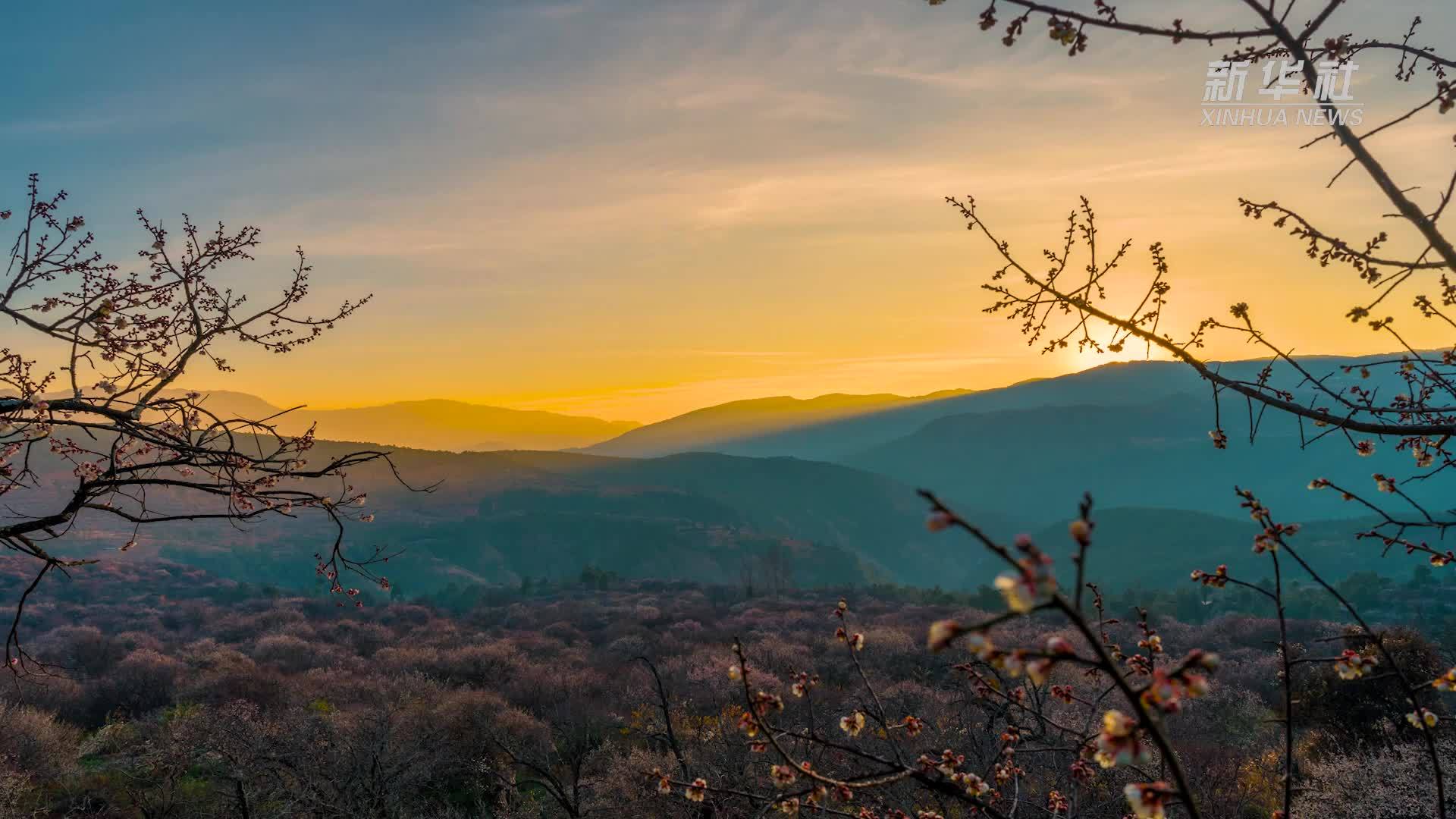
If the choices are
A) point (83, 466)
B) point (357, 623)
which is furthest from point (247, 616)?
point (83, 466)

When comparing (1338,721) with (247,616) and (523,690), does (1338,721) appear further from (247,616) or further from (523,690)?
(247,616)

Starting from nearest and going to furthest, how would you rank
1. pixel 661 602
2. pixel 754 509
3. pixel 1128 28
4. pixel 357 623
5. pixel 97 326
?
pixel 1128 28 < pixel 97 326 < pixel 357 623 < pixel 661 602 < pixel 754 509

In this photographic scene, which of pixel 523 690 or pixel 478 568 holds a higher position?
pixel 523 690

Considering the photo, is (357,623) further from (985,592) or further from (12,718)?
(985,592)

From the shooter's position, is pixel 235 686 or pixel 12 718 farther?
pixel 235 686

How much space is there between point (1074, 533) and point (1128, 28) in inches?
92.6

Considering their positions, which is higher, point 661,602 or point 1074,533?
point 1074,533

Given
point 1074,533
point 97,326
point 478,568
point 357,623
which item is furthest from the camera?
point 478,568

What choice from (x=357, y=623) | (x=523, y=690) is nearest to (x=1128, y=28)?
(x=523, y=690)

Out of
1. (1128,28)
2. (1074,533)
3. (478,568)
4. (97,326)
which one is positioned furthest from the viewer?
(478,568)

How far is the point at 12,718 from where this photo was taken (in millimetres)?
17844

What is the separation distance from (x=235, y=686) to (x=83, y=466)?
25.8 m

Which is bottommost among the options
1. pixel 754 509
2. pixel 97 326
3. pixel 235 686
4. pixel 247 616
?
pixel 754 509

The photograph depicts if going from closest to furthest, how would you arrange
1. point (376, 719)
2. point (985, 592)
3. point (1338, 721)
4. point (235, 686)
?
point (376, 719) < point (1338, 721) < point (235, 686) < point (985, 592)
